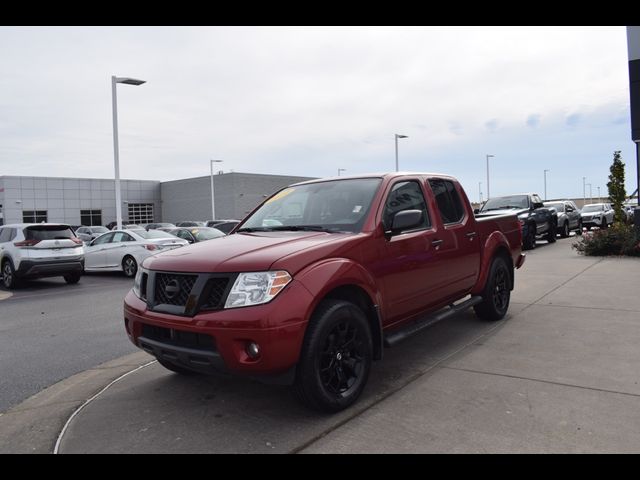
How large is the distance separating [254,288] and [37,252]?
10830mm

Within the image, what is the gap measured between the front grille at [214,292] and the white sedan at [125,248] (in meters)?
10.6

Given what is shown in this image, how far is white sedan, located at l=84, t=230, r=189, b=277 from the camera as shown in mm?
13609

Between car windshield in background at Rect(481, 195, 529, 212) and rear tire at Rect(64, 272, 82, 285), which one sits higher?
car windshield in background at Rect(481, 195, 529, 212)

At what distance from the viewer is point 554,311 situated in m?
6.70

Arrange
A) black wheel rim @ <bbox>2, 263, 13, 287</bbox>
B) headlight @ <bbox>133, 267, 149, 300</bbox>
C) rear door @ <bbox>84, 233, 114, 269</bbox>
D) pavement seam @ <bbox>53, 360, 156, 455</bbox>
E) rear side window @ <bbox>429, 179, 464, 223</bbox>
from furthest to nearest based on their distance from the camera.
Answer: rear door @ <bbox>84, 233, 114, 269</bbox>, black wheel rim @ <bbox>2, 263, 13, 287</bbox>, rear side window @ <bbox>429, 179, 464, 223</bbox>, headlight @ <bbox>133, 267, 149, 300</bbox>, pavement seam @ <bbox>53, 360, 156, 455</bbox>

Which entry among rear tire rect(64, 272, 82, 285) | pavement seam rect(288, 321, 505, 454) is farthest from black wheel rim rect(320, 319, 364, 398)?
rear tire rect(64, 272, 82, 285)

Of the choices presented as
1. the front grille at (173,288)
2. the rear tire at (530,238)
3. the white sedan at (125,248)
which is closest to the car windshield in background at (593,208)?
the rear tire at (530,238)

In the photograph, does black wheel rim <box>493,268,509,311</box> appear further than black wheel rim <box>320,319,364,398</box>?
Yes

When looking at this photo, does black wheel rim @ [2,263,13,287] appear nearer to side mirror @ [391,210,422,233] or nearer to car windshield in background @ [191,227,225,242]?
car windshield in background @ [191,227,225,242]

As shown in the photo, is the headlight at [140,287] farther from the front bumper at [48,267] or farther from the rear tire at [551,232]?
the rear tire at [551,232]

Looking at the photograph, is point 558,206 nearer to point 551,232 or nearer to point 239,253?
point 551,232

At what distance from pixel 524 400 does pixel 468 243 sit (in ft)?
6.82
